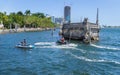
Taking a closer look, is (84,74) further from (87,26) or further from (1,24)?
(1,24)

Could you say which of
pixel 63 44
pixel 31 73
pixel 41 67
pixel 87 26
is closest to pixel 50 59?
pixel 41 67

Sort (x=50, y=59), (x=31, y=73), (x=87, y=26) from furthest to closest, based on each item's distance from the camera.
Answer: (x=87, y=26)
(x=50, y=59)
(x=31, y=73)

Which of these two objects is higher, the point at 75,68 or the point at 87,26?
the point at 87,26

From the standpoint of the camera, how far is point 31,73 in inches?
1512

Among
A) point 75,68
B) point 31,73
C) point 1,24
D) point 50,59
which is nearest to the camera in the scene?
point 31,73

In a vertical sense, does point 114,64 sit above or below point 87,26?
below

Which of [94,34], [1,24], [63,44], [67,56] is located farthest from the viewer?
[1,24]

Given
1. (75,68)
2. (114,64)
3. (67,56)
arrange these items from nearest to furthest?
1. (75,68)
2. (114,64)
3. (67,56)

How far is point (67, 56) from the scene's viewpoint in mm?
55125

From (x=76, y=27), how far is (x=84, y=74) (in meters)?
60.8

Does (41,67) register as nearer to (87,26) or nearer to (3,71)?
(3,71)

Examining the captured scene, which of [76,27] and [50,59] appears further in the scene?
[76,27]

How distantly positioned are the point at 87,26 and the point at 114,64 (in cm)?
4669

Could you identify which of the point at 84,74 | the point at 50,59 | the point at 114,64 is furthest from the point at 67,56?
the point at 84,74
